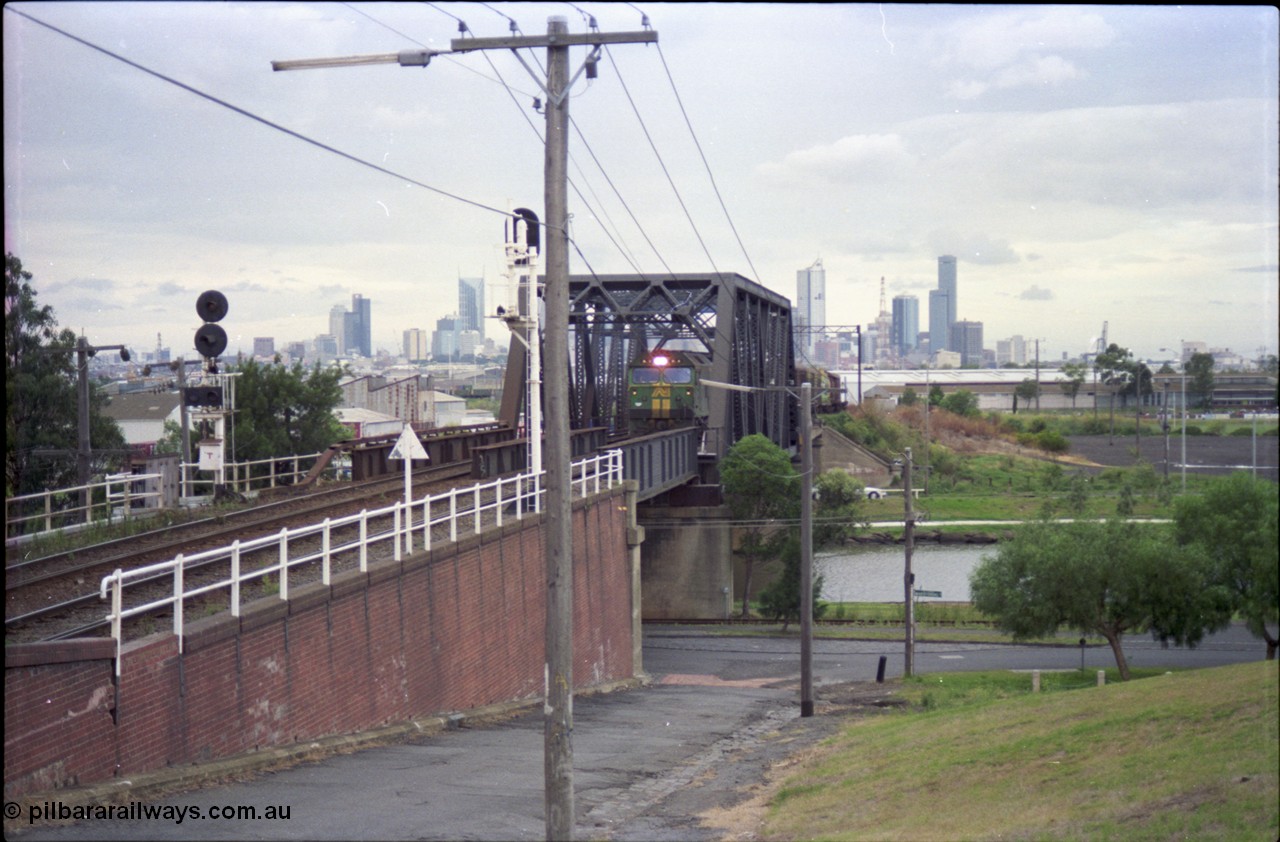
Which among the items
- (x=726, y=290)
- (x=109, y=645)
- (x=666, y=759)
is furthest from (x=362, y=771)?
(x=726, y=290)

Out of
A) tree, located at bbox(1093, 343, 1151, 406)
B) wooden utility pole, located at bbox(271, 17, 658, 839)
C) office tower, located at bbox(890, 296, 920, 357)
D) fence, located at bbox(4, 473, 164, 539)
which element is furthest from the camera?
office tower, located at bbox(890, 296, 920, 357)

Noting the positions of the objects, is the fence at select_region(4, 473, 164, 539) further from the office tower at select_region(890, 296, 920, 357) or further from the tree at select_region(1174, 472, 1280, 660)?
the office tower at select_region(890, 296, 920, 357)

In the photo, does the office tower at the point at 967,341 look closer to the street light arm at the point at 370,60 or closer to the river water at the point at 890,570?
the river water at the point at 890,570

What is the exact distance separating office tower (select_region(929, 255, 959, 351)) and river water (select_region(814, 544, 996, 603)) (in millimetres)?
103036

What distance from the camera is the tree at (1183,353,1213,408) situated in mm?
13453

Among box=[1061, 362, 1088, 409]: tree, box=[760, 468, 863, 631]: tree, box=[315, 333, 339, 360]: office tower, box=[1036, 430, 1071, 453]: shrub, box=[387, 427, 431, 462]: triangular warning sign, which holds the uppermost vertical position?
box=[315, 333, 339, 360]: office tower

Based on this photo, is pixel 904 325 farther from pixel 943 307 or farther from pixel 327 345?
pixel 327 345

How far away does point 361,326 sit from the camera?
Result: 94312 mm

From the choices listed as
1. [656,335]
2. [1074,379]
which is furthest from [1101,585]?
[1074,379]

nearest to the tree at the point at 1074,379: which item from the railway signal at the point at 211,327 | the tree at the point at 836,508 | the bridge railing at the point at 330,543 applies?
the tree at the point at 836,508

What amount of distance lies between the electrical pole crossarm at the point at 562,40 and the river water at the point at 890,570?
46539mm

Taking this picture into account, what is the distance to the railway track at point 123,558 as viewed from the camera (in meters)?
13.2

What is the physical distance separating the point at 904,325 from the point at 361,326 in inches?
4682

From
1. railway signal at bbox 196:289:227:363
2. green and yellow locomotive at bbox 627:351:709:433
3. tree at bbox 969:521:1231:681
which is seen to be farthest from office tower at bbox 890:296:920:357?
railway signal at bbox 196:289:227:363
